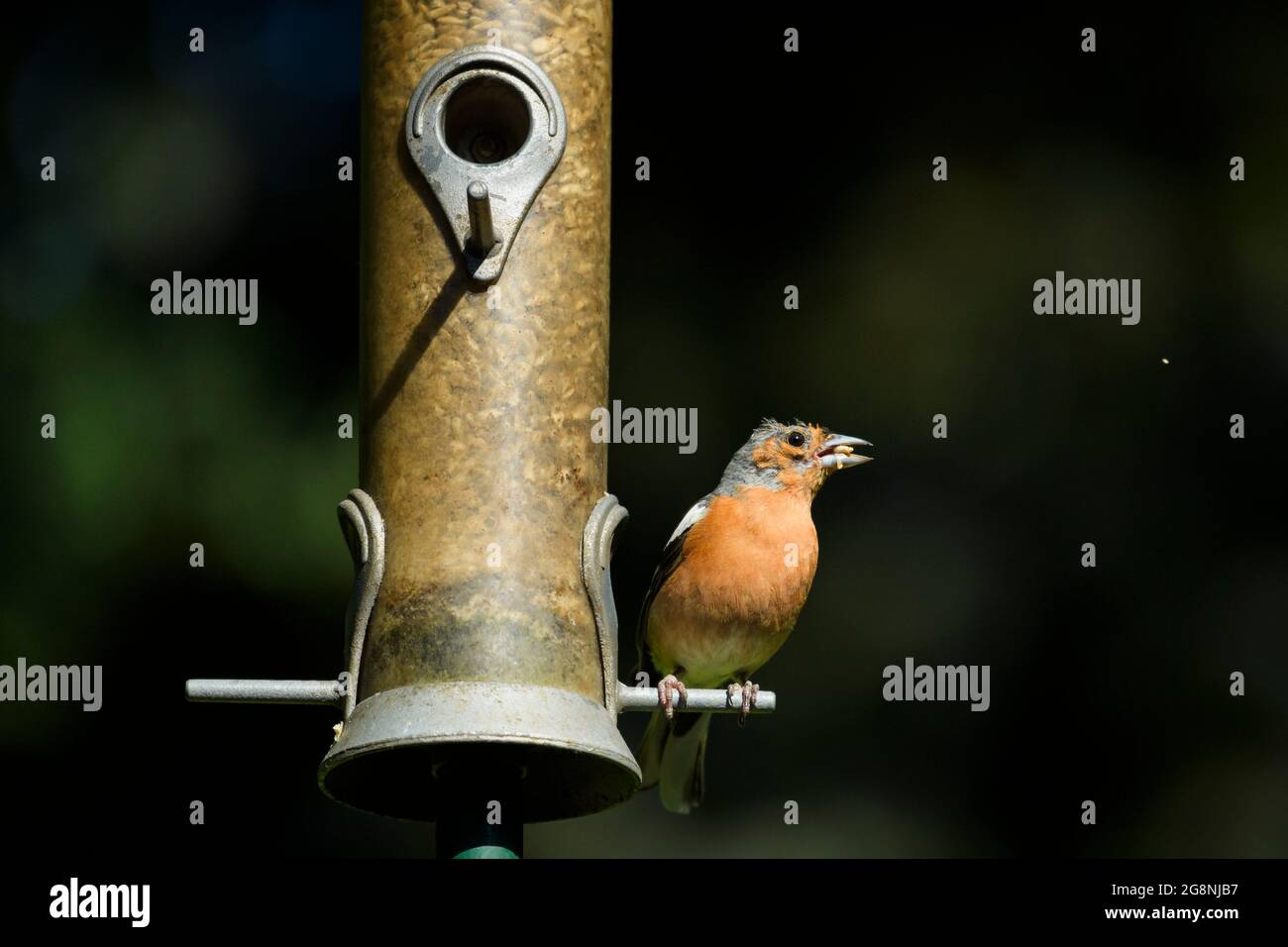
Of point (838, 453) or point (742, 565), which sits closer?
point (742, 565)

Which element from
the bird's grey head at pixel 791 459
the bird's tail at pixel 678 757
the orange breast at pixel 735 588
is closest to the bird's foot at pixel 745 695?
the orange breast at pixel 735 588

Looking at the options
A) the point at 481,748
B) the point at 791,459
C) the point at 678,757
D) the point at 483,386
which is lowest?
the point at 678,757

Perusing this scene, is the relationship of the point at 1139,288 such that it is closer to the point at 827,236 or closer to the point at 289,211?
the point at 827,236

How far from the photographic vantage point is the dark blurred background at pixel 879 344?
12.4m

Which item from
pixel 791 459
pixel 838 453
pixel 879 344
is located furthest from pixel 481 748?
pixel 879 344

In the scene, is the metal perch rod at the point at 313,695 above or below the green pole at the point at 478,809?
above

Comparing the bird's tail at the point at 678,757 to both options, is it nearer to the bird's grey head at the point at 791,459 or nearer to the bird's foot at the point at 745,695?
the bird's grey head at the point at 791,459

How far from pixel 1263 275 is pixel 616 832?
3.92 meters

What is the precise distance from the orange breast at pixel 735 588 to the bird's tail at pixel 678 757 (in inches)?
20.3

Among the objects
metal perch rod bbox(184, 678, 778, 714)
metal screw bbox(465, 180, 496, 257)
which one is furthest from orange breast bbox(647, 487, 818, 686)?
metal screw bbox(465, 180, 496, 257)

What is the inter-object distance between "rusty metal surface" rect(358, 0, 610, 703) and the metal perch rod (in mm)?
141

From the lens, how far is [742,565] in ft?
35.6

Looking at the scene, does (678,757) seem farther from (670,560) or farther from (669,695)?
(669,695)

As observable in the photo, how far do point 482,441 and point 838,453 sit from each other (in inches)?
102
